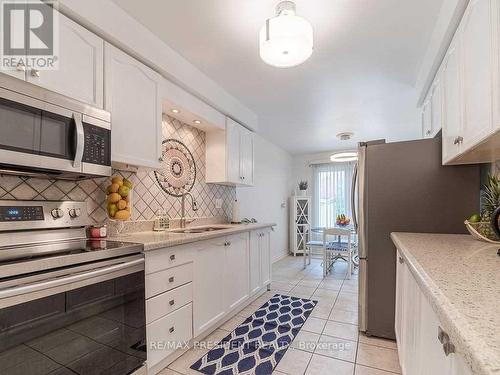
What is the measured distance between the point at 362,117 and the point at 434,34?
1.85 metres

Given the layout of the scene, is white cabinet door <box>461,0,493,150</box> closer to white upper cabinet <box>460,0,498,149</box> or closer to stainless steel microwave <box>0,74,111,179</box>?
white upper cabinet <box>460,0,498,149</box>

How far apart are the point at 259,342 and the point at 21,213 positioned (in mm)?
1851

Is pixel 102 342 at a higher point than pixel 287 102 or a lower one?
lower

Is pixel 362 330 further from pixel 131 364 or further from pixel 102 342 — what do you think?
pixel 102 342

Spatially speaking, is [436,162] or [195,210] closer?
[436,162]

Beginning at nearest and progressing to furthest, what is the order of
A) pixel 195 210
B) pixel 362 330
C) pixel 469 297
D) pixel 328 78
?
pixel 469 297, pixel 362 330, pixel 328 78, pixel 195 210

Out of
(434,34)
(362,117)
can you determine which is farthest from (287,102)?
(434,34)

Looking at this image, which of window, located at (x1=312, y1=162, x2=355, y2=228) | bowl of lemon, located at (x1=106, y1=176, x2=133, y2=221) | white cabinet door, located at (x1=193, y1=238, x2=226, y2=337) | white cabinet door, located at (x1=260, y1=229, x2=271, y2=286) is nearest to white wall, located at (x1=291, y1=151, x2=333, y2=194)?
window, located at (x1=312, y1=162, x2=355, y2=228)

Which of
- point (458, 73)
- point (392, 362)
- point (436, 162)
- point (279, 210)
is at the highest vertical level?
point (458, 73)

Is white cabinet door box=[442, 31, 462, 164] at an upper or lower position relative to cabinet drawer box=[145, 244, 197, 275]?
upper

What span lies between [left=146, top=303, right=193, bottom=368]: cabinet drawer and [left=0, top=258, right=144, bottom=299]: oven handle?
0.48 metres

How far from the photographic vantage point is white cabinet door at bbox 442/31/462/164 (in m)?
1.43

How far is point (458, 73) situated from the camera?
142 cm

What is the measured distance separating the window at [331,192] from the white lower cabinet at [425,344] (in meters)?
4.49
